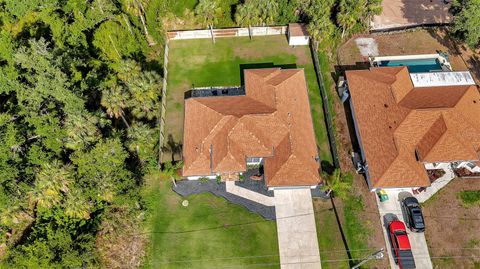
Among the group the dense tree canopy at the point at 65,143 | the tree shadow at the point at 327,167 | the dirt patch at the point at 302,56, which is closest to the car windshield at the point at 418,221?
the tree shadow at the point at 327,167

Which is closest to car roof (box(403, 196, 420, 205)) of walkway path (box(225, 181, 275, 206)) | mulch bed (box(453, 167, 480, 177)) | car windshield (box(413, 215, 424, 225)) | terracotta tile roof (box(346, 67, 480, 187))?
car windshield (box(413, 215, 424, 225))

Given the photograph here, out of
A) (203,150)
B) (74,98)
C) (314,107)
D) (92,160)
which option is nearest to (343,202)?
(314,107)

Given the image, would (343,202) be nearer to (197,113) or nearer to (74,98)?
(197,113)

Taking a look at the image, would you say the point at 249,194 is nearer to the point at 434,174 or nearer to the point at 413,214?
the point at 413,214

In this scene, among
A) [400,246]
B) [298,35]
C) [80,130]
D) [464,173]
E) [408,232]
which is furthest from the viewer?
[298,35]

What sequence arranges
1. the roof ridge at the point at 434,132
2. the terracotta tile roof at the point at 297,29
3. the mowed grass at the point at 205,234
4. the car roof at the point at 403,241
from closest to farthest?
the car roof at the point at 403,241 < the mowed grass at the point at 205,234 < the roof ridge at the point at 434,132 < the terracotta tile roof at the point at 297,29

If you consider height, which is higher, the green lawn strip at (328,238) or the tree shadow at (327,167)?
the tree shadow at (327,167)

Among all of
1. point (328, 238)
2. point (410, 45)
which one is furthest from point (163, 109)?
point (410, 45)

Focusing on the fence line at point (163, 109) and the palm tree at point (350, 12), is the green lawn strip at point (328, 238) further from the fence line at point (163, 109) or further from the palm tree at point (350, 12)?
the palm tree at point (350, 12)
